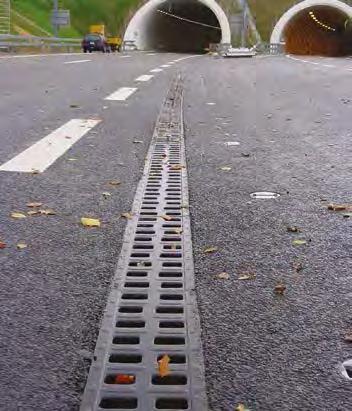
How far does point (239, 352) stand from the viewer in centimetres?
234

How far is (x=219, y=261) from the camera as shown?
10.7 feet

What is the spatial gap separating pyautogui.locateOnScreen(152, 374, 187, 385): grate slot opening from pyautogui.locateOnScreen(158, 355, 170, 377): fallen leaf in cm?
1

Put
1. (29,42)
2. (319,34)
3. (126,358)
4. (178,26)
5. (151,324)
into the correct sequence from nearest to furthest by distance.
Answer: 1. (126,358)
2. (151,324)
3. (29,42)
4. (178,26)
5. (319,34)

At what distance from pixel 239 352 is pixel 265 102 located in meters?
9.26

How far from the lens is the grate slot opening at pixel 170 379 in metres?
2.15

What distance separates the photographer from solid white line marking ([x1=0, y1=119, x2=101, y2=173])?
17.5ft

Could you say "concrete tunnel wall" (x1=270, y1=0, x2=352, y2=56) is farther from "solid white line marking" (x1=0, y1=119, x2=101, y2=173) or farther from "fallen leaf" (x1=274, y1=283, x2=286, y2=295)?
"fallen leaf" (x1=274, y1=283, x2=286, y2=295)

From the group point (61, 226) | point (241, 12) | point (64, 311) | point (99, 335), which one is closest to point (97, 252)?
point (61, 226)

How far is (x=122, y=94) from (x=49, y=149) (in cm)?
561

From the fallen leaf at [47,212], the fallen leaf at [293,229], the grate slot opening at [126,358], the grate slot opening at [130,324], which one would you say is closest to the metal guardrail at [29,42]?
the fallen leaf at [47,212]

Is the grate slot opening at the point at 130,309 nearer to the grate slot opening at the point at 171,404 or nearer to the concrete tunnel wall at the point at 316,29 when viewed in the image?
the grate slot opening at the point at 171,404

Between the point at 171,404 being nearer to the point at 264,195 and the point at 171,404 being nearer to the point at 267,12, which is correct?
the point at 264,195

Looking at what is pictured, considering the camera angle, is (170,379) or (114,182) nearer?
(170,379)

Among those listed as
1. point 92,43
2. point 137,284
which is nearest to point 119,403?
point 137,284
